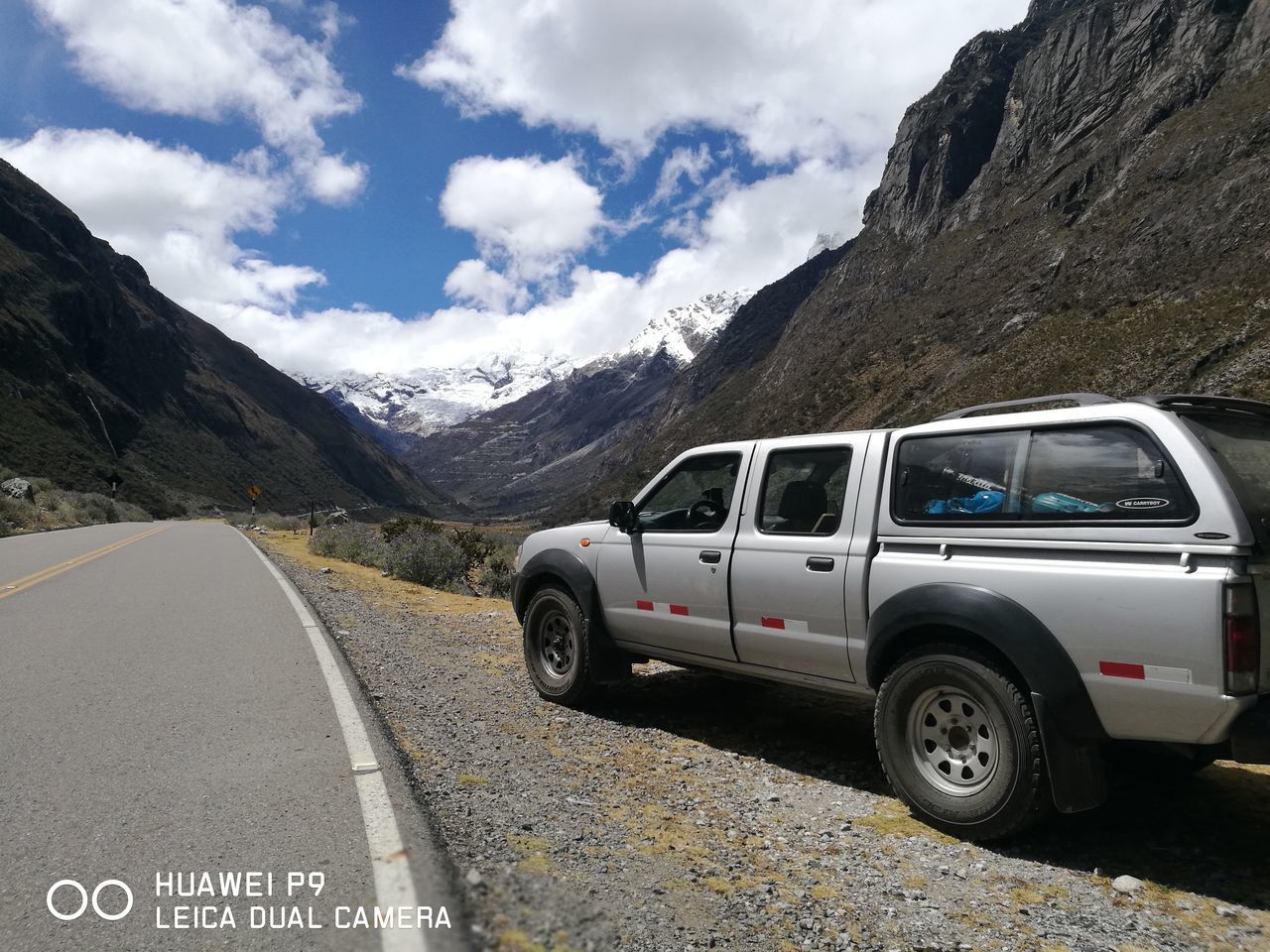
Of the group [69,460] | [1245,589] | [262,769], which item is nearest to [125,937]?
[262,769]

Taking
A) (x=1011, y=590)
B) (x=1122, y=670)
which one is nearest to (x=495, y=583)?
(x=1011, y=590)

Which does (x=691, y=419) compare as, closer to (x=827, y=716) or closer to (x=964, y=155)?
(x=964, y=155)

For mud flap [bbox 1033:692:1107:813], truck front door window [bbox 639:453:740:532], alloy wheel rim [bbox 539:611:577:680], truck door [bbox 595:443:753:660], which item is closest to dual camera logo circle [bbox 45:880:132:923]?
truck door [bbox 595:443:753:660]

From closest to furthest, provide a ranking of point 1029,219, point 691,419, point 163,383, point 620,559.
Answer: point 620,559 → point 1029,219 → point 163,383 → point 691,419

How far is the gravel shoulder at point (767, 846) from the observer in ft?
9.93

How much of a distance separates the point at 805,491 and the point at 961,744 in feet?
5.63

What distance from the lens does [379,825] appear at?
3.69m

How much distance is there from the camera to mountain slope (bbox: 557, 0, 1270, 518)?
45.9m

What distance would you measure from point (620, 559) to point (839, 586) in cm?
192

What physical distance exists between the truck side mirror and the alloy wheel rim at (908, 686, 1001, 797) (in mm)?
2390

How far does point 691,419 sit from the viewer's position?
141 metres

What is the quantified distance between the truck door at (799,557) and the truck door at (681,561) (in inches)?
5.7

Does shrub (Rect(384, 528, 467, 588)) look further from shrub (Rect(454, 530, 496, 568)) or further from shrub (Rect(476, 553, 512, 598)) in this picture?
shrub (Rect(454, 530, 496, 568))

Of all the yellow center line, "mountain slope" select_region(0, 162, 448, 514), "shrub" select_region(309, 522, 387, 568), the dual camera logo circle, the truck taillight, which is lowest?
the dual camera logo circle
